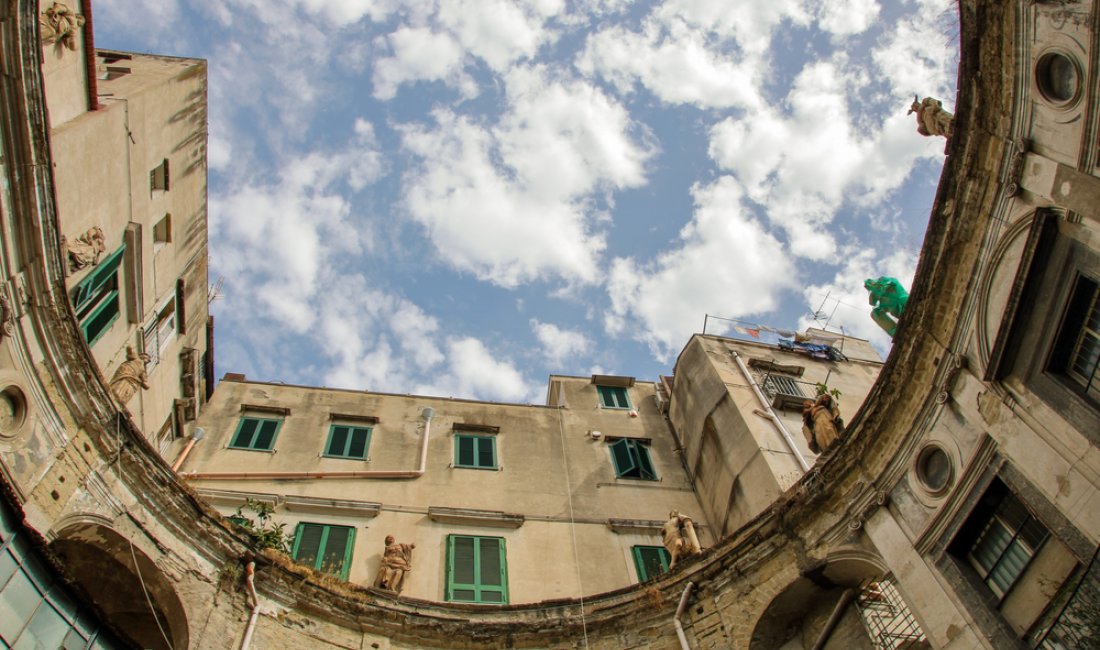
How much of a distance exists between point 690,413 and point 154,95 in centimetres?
1539

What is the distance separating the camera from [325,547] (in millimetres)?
16109

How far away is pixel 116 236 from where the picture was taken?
14.8 metres

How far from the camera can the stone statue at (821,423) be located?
14445mm

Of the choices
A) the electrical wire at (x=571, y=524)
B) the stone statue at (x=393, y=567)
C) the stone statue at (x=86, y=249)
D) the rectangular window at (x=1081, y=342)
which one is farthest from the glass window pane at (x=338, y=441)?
the rectangular window at (x=1081, y=342)

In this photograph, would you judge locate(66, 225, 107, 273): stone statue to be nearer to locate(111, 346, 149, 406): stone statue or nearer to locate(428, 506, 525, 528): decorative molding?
locate(111, 346, 149, 406): stone statue

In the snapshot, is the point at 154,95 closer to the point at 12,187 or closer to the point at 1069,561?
the point at 12,187

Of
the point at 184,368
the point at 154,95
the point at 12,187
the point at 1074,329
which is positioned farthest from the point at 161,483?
the point at 1074,329

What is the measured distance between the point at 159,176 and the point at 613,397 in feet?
45.4

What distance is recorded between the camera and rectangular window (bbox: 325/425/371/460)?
62.1 feet

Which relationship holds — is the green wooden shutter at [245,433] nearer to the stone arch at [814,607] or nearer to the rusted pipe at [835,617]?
the stone arch at [814,607]

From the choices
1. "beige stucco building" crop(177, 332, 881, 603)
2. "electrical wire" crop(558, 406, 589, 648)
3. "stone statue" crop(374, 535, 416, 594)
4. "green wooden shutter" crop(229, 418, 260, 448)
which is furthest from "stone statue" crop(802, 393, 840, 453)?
"green wooden shutter" crop(229, 418, 260, 448)

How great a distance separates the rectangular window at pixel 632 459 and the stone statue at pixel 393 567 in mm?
6776

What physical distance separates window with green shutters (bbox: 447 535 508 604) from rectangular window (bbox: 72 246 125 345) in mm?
8343

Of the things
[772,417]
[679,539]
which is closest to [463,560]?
[679,539]
